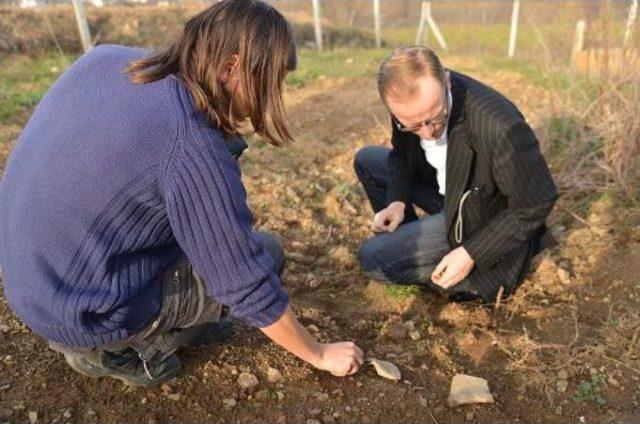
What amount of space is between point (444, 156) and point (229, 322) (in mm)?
1106

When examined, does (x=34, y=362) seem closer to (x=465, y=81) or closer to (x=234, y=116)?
(x=234, y=116)

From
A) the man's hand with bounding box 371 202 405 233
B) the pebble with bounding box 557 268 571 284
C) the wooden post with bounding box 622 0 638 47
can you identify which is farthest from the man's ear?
the wooden post with bounding box 622 0 638 47

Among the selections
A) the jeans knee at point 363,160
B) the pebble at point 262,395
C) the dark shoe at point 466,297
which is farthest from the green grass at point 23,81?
the dark shoe at point 466,297

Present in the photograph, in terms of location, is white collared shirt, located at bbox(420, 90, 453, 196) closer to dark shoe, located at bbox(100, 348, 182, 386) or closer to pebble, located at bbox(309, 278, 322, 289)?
pebble, located at bbox(309, 278, 322, 289)

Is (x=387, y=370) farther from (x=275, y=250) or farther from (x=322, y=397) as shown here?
(x=275, y=250)

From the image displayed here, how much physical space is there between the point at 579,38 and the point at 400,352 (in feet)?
10.2

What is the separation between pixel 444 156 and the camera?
2457 millimetres

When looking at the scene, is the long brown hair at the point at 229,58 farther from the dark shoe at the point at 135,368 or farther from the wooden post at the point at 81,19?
the wooden post at the point at 81,19

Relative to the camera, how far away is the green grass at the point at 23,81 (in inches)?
189

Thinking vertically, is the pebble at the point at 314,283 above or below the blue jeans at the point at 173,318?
below

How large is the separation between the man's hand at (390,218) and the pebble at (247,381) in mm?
1013

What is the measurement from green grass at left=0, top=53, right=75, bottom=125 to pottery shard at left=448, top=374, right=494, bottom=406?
4.03 meters

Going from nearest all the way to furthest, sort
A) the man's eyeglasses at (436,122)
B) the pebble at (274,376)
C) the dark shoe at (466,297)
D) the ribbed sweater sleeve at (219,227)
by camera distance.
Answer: the ribbed sweater sleeve at (219,227), the pebble at (274,376), the man's eyeglasses at (436,122), the dark shoe at (466,297)

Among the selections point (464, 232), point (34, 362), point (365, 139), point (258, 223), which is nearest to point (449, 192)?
point (464, 232)
